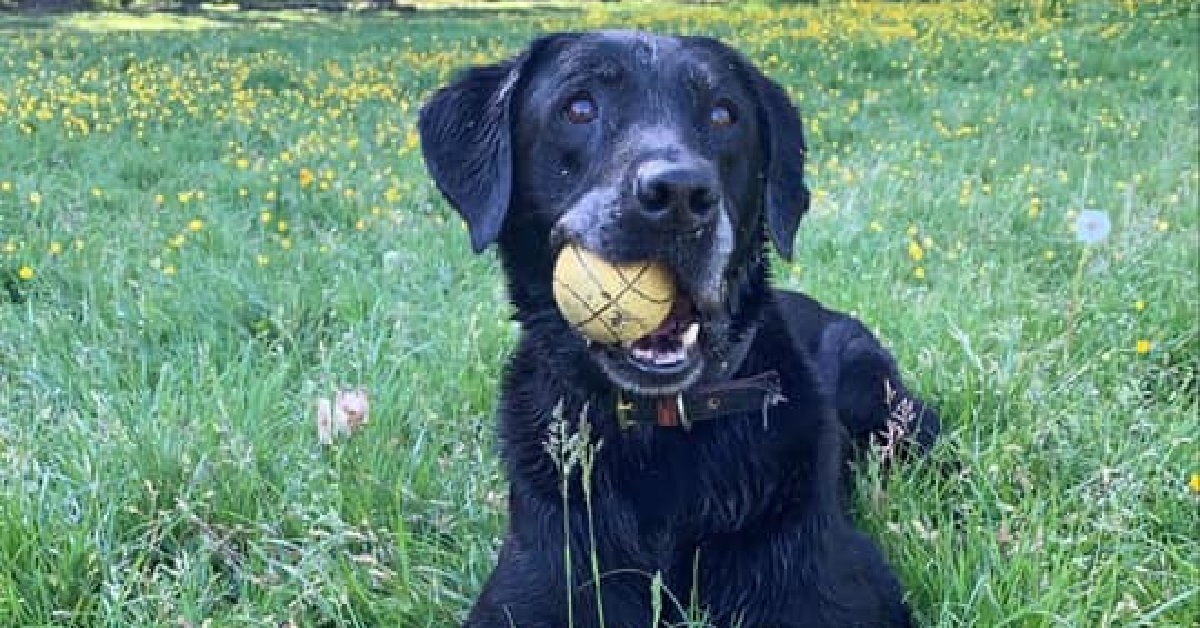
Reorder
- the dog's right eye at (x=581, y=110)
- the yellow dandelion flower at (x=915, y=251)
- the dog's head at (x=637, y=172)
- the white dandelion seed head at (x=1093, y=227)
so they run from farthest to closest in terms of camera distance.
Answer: the yellow dandelion flower at (x=915, y=251), the white dandelion seed head at (x=1093, y=227), the dog's right eye at (x=581, y=110), the dog's head at (x=637, y=172)

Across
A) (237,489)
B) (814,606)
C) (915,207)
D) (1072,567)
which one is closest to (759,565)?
(814,606)

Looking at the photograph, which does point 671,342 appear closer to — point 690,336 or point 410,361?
point 690,336

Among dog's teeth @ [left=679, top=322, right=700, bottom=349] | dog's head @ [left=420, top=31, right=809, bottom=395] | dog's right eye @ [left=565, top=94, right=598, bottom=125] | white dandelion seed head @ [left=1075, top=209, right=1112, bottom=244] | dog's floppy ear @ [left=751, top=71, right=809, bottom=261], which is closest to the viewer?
dog's head @ [left=420, top=31, right=809, bottom=395]

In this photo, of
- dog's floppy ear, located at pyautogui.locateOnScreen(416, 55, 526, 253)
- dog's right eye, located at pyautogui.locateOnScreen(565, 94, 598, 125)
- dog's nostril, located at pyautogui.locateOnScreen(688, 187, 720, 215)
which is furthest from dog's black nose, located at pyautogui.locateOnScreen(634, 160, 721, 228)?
dog's floppy ear, located at pyautogui.locateOnScreen(416, 55, 526, 253)

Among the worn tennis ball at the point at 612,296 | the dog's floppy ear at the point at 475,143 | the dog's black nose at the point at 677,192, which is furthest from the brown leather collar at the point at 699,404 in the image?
the dog's floppy ear at the point at 475,143

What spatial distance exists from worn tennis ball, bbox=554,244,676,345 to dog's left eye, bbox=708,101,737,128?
17.3 inches

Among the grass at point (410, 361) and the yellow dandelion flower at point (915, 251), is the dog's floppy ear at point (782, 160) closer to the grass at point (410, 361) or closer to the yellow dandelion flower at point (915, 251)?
the grass at point (410, 361)

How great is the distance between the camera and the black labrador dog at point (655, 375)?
2053mm

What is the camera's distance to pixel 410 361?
3.28 metres

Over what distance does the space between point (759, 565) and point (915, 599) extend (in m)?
0.41

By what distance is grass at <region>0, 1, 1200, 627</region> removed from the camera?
7.52ft

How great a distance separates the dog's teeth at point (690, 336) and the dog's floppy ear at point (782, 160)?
0.39 m

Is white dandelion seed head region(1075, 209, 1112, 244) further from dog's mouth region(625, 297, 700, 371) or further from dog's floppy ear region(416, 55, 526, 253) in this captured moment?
dog's floppy ear region(416, 55, 526, 253)

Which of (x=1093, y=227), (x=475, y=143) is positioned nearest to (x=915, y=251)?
(x=1093, y=227)
